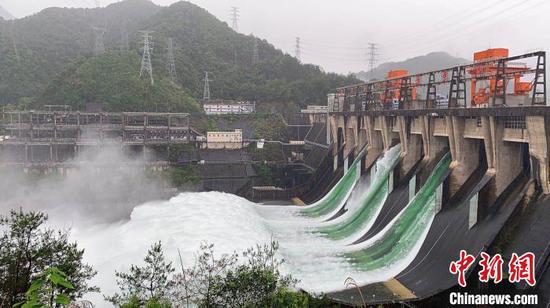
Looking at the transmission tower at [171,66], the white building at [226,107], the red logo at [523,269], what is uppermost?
the transmission tower at [171,66]

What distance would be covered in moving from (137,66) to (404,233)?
40453 mm

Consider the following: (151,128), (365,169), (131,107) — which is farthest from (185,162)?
(365,169)

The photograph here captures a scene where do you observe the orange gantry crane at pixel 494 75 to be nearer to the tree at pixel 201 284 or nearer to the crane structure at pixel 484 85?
the crane structure at pixel 484 85

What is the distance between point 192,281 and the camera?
11789mm

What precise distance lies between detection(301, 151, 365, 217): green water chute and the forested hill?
926 inches

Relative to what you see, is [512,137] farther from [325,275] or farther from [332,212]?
[332,212]

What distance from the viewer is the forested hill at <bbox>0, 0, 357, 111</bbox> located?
45375 millimetres

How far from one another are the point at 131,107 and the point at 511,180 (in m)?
37.0

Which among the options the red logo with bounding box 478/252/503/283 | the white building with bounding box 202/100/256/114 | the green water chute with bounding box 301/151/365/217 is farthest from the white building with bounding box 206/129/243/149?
the red logo with bounding box 478/252/503/283

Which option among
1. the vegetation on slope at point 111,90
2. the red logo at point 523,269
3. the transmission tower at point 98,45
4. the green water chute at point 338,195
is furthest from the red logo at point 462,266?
the transmission tower at point 98,45

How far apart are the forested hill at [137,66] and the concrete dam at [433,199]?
25701 mm

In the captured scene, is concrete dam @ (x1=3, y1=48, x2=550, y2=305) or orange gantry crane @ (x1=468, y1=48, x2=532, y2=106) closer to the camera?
concrete dam @ (x1=3, y1=48, x2=550, y2=305)

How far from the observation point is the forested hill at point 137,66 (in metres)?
45.4

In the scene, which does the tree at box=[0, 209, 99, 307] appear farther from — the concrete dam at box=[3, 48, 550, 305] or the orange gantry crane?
the orange gantry crane
